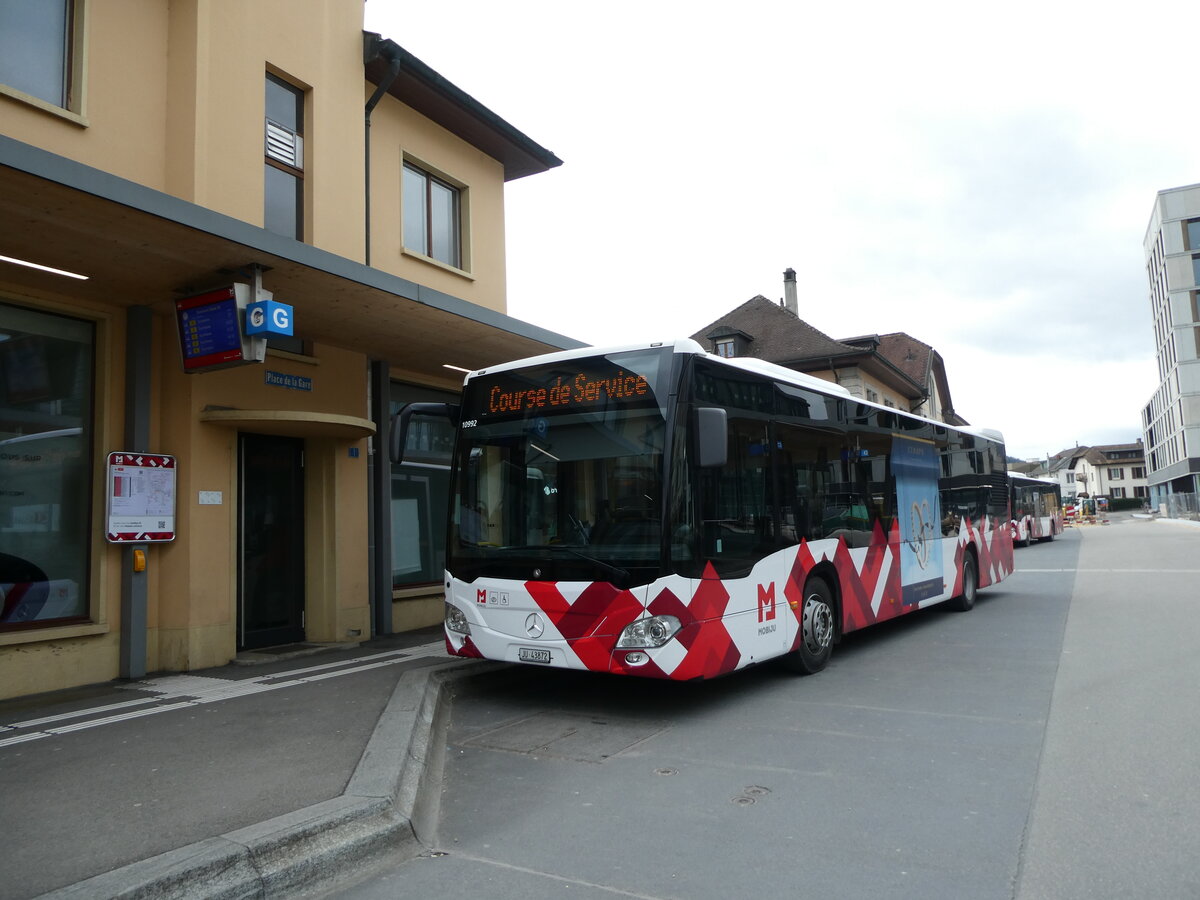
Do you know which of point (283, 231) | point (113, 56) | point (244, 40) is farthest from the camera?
point (283, 231)

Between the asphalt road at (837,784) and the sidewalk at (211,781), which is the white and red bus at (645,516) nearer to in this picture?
the asphalt road at (837,784)

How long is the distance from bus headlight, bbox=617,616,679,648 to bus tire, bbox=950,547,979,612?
26.9 feet

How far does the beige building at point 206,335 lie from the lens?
7617 millimetres

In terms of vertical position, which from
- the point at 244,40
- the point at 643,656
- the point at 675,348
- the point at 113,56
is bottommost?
the point at 643,656

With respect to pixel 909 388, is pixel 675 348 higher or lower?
lower

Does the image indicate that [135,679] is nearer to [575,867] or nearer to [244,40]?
[575,867]

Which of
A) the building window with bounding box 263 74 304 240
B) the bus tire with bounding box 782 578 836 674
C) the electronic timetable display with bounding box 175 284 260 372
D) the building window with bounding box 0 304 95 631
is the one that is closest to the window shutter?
the building window with bounding box 263 74 304 240

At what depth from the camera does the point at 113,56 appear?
8.30 meters

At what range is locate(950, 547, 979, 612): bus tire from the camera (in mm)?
13344

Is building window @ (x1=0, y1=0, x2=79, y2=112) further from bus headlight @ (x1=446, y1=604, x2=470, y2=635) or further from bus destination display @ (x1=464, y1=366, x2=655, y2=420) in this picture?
bus headlight @ (x1=446, y1=604, x2=470, y2=635)

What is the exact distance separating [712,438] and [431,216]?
7672 mm

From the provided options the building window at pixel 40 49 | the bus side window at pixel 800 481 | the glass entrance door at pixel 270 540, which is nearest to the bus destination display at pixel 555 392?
the bus side window at pixel 800 481

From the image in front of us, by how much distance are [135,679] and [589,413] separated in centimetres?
518

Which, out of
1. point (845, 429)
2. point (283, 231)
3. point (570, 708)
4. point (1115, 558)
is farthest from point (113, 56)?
point (1115, 558)
